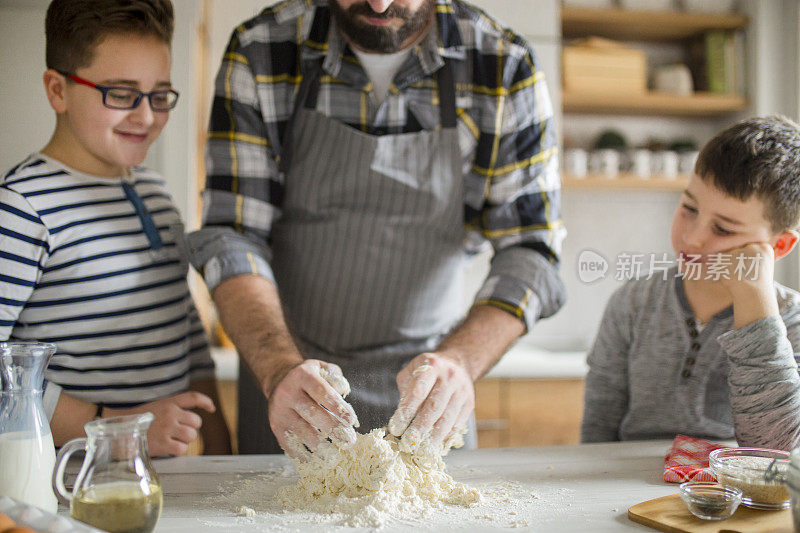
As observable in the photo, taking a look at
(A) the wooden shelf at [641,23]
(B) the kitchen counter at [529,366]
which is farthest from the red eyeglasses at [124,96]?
(A) the wooden shelf at [641,23]

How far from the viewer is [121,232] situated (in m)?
1.13

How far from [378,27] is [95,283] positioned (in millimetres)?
610

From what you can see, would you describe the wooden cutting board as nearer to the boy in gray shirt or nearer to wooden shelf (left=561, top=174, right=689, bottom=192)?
the boy in gray shirt

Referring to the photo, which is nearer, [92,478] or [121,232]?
[92,478]

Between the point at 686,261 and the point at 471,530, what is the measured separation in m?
0.60

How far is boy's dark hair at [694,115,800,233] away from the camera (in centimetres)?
105

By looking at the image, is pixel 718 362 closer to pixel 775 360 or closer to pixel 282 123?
pixel 775 360

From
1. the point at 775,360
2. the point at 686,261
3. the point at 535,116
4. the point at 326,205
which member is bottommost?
the point at 775,360

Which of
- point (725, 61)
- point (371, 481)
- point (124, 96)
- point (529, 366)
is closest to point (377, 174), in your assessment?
point (124, 96)

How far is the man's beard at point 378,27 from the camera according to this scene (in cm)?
111

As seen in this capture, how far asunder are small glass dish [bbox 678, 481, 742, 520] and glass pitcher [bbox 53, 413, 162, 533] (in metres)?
0.58

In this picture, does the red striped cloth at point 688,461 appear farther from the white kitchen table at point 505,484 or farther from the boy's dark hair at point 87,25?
the boy's dark hair at point 87,25

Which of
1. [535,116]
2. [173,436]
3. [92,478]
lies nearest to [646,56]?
[535,116]

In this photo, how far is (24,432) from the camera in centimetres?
76
